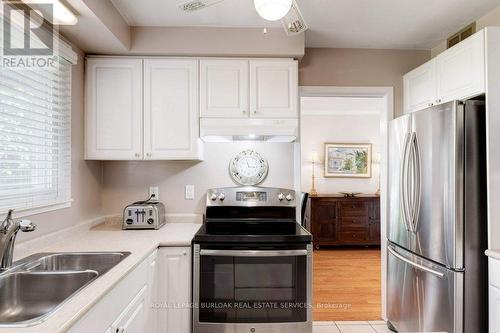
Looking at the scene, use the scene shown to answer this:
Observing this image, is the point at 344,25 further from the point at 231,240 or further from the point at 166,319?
the point at 166,319

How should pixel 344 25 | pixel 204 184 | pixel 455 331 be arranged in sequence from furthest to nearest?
pixel 204 184, pixel 344 25, pixel 455 331

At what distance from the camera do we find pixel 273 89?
230 centimetres

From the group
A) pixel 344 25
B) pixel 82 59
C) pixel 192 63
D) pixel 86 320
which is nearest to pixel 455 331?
pixel 86 320

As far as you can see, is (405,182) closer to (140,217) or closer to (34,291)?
(140,217)

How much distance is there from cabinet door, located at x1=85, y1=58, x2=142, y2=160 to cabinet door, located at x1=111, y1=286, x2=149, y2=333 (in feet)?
3.53

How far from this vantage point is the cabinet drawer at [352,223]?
4.82m

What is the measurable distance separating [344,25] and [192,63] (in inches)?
46.8

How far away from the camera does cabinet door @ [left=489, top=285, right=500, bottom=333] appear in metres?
1.61

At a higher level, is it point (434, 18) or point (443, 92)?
point (434, 18)

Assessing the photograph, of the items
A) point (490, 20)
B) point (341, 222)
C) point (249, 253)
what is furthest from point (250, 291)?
point (341, 222)

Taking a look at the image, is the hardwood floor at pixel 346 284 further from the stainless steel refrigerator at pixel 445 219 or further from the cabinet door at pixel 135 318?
the cabinet door at pixel 135 318

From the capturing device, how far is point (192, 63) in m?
2.29

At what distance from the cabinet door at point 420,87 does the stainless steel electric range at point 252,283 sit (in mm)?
1429

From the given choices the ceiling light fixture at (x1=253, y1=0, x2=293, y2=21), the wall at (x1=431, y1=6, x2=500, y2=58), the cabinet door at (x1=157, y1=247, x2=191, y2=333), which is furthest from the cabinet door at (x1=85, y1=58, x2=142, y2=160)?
the wall at (x1=431, y1=6, x2=500, y2=58)
